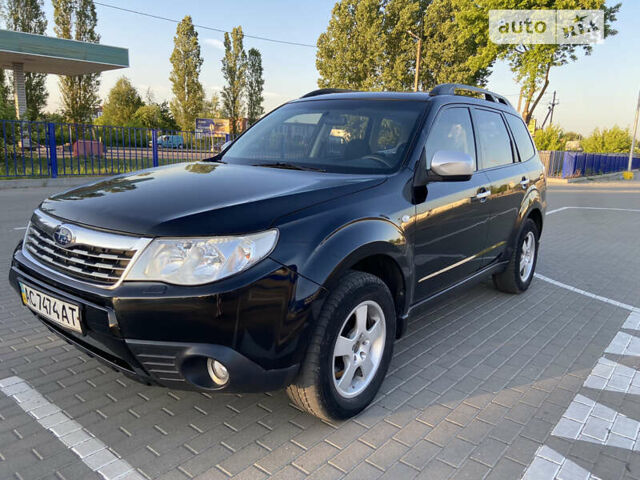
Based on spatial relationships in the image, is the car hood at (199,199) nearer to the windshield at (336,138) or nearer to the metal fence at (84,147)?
the windshield at (336,138)

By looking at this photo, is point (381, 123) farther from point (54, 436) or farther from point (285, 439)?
point (54, 436)

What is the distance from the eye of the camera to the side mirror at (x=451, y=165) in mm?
2836

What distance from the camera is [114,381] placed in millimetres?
2906

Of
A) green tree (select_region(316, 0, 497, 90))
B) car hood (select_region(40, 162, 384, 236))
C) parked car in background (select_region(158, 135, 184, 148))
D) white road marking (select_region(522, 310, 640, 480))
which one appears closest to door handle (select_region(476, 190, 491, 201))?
car hood (select_region(40, 162, 384, 236))

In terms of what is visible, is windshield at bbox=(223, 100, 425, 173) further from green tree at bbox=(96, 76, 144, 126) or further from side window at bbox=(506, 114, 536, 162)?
green tree at bbox=(96, 76, 144, 126)

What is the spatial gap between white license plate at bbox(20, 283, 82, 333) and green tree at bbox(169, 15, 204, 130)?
43466mm

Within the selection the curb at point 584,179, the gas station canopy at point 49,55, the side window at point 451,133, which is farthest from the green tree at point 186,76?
the side window at point 451,133

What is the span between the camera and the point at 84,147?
14.1 meters

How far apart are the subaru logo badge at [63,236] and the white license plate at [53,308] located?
27 cm

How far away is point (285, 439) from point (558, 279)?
447 centimetres

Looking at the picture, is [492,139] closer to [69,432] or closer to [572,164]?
[69,432]

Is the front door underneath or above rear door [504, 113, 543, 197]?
underneath

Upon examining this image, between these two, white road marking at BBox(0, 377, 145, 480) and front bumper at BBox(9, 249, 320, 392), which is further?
white road marking at BBox(0, 377, 145, 480)

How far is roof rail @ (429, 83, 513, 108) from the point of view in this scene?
3490 mm
